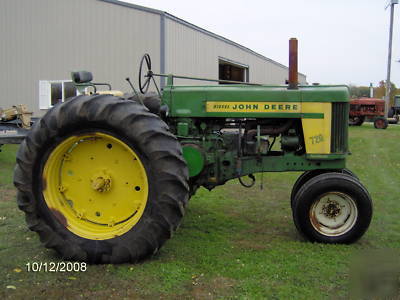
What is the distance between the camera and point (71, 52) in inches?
583

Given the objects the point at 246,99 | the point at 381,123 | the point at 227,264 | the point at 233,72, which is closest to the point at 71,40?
the point at 246,99

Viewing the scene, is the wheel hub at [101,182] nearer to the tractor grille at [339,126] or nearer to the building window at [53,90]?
the tractor grille at [339,126]

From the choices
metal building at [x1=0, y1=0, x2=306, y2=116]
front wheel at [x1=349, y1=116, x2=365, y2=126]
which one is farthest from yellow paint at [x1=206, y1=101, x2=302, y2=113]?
front wheel at [x1=349, y1=116, x2=365, y2=126]

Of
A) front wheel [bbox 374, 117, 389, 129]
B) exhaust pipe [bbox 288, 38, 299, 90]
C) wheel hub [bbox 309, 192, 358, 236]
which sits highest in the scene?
exhaust pipe [bbox 288, 38, 299, 90]

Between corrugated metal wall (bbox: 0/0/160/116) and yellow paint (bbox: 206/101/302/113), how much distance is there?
391 inches

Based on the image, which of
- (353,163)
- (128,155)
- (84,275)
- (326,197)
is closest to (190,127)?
(128,155)

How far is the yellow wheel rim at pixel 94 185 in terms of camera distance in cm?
430

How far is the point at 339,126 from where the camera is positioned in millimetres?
4961

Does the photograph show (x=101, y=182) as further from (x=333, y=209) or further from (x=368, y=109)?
(x=368, y=109)

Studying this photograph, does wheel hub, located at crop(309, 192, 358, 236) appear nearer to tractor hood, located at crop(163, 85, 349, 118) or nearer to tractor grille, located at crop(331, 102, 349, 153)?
tractor grille, located at crop(331, 102, 349, 153)

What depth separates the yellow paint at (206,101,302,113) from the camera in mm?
4914

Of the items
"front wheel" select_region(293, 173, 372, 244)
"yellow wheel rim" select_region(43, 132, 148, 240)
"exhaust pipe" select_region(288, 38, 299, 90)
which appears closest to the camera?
"yellow wheel rim" select_region(43, 132, 148, 240)

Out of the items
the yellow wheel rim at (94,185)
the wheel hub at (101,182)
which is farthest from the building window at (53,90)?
the wheel hub at (101,182)
